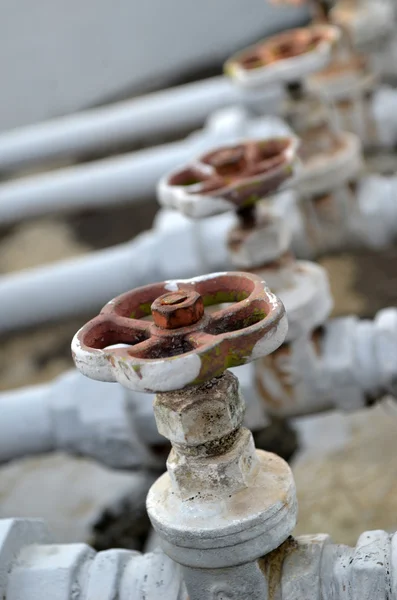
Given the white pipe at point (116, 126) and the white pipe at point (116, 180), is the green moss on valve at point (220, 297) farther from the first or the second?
the white pipe at point (116, 126)

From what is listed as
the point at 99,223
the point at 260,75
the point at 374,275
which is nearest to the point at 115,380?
the point at 260,75

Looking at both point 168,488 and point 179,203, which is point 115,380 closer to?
point 168,488

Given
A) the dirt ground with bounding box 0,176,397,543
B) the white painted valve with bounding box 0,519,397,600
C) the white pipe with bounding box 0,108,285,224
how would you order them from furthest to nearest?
the white pipe with bounding box 0,108,285,224
the dirt ground with bounding box 0,176,397,543
the white painted valve with bounding box 0,519,397,600

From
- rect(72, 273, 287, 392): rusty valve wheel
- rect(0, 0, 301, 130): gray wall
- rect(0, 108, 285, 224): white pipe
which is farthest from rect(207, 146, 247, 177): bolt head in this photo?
rect(0, 0, 301, 130): gray wall

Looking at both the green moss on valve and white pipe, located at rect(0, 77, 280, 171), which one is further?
white pipe, located at rect(0, 77, 280, 171)

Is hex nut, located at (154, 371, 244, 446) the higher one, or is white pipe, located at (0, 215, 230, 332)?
hex nut, located at (154, 371, 244, 446)

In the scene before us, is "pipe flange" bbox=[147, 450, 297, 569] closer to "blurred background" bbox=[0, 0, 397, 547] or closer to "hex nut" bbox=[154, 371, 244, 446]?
"hex nut" bbox=[154, 371, 244, 446]

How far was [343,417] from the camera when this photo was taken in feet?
5.47

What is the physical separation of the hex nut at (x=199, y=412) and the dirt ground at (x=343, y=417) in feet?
2.28

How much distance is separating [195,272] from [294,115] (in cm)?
40

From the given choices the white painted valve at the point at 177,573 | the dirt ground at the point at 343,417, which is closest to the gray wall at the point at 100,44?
the dirt ground at the point at 343,417

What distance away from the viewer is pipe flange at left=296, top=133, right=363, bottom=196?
5.34ft

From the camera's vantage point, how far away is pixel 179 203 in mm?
1045

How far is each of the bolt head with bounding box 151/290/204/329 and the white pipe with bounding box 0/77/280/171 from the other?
1629 mm
